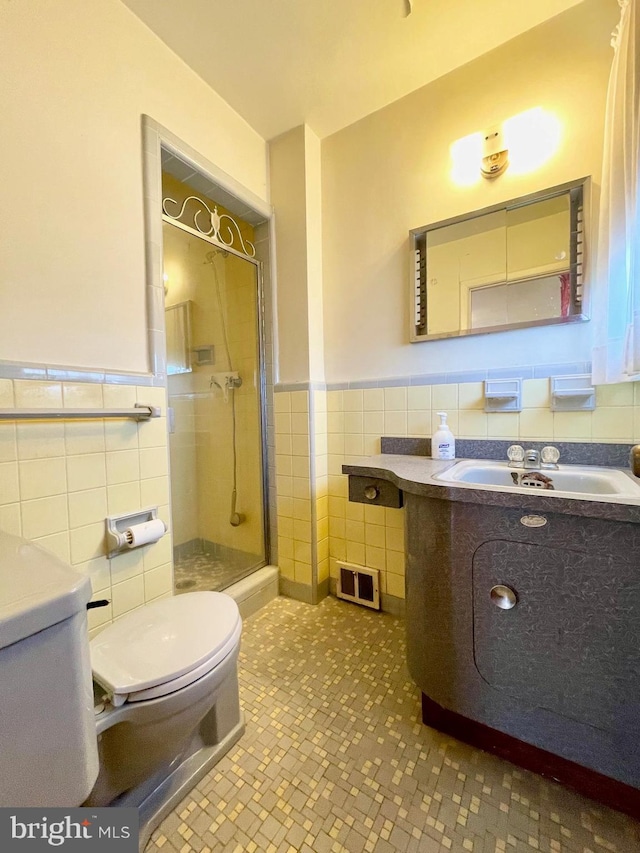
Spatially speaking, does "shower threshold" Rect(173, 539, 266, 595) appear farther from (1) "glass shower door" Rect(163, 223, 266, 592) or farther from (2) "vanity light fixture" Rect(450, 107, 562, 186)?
(2) "vanity light fixture" Rect(450, 107, 562, 186)

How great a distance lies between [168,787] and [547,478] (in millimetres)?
1416

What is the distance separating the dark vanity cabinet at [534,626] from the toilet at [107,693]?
25.1 inches

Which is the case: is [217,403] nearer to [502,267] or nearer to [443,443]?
[443,443]

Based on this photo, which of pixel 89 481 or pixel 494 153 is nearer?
pixel 89 481

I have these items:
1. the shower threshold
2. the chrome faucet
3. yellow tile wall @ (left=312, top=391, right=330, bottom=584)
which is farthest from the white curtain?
the shower threshold

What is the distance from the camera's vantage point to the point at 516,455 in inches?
50.3

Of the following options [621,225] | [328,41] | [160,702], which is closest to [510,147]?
[621,225]

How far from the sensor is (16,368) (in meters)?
0.97

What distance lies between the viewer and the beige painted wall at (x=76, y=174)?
0.98m

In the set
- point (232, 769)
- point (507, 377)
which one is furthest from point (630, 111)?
point (232, 769)

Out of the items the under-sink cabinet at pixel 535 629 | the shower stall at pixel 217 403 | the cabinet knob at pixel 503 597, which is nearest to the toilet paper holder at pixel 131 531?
the shower stall at pixel 217 403

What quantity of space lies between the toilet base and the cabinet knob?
0.91 m

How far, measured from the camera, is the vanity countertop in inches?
29.9

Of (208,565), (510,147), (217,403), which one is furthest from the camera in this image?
(217,403)
